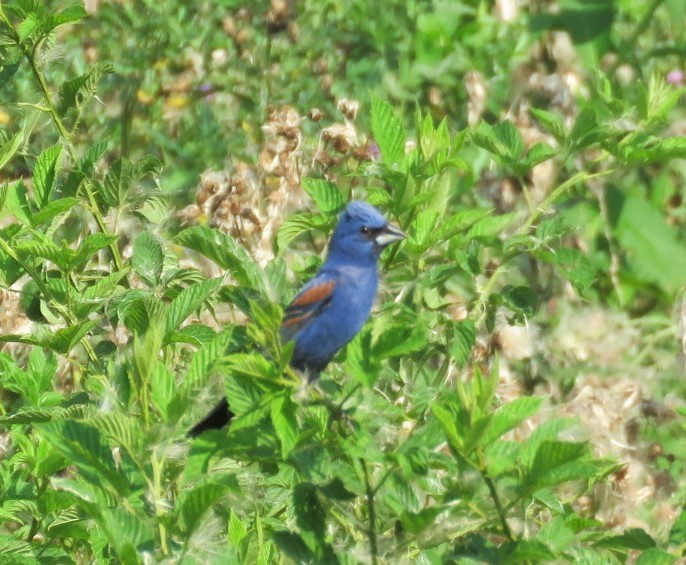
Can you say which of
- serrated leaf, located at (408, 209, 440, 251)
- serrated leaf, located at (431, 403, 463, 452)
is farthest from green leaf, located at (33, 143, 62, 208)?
serrated leaf, located at (431, 403, 463, 452)

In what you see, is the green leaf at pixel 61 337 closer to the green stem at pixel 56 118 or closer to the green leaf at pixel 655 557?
the green stem at pixel 56 118

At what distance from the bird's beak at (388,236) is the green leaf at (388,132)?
0.13 metres

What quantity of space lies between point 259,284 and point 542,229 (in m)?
0.73

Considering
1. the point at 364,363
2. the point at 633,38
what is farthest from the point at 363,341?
the point at 633,38

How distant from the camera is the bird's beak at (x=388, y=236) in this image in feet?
7.93

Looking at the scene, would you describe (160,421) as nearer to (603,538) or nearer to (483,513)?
(483,513)

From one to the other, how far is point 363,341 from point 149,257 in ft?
2.09

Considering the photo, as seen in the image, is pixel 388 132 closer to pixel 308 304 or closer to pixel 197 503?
pixel 308 304

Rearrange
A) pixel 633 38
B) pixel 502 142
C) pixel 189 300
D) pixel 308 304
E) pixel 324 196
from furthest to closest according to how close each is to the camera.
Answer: pixel 633 38, pixel 308 304, pixel 502 142, pixel 324 196, pixel 189 300

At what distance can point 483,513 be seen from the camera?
5.79 ft

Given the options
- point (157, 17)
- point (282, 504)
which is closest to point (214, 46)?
point (157, 17)

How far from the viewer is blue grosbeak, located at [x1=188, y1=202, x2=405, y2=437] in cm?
259

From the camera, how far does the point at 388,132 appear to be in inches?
94.4

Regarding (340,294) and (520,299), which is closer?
(520,299)
